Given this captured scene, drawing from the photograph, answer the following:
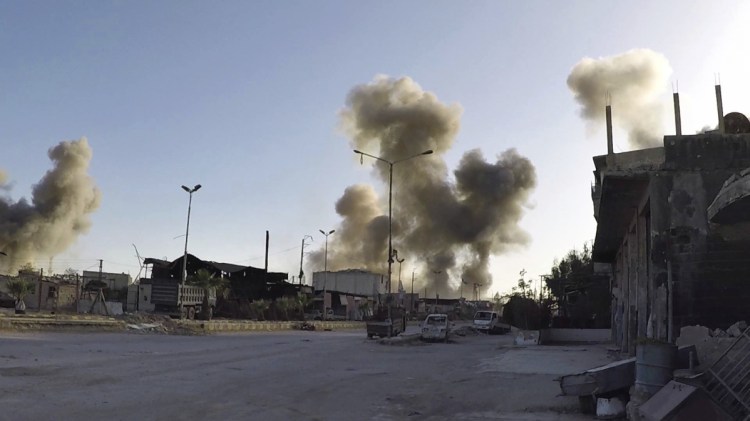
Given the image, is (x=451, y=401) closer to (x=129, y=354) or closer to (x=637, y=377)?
(x=637, y=377)

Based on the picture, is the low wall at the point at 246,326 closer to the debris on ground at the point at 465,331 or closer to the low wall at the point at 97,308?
the low wall at the point at 97,308

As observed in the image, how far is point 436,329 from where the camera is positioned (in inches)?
1401

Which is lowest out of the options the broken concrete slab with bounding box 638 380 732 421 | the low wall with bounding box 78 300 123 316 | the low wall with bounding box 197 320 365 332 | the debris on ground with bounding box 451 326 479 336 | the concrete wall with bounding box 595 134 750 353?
the debris on ground with bounding box 451 326 479 336

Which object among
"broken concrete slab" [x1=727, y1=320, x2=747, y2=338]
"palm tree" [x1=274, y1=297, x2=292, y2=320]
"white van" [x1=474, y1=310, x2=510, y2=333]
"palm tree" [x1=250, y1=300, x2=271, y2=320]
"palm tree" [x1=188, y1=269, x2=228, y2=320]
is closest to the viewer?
"broken concrete slab" [x1=727, y1=320, x2=747, y2=338]

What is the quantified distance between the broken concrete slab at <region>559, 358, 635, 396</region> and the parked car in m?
26.2

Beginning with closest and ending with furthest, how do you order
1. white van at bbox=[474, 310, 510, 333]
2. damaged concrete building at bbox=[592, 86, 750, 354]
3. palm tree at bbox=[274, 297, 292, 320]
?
damaged concrete building at bbox=[592, 86, 750, 354]
white van at bbox=[474, 310, 510, 333]
palm tree at bbox=[274, 297, 292, 320]

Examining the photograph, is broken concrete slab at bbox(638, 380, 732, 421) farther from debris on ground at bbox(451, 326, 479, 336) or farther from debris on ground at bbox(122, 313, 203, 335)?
debris on ground at bbox(451, 326, 479, 336)

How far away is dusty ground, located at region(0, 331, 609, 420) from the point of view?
8875mm

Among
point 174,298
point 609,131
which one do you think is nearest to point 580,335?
point 609,131

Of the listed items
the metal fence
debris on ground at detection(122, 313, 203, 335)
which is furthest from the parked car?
the metal fence

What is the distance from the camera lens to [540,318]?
49344 mm

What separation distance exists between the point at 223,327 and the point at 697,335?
29132 millimetres

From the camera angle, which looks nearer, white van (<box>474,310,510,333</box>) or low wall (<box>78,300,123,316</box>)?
low wall (<box>78,300,123,316</box>)

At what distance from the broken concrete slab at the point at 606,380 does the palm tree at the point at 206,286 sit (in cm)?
3626
